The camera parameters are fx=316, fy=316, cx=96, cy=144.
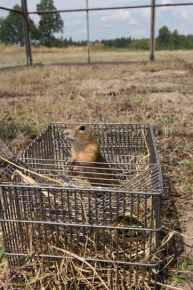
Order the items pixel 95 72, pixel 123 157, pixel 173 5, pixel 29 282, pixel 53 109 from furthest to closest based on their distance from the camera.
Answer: pixel 173 5, pixel 95 72, pixel 53 109, pixel 123 157, pixel 29 282

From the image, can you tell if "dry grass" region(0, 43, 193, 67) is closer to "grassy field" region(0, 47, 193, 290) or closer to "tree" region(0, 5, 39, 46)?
"tree" region(0, 5, 39, 46)

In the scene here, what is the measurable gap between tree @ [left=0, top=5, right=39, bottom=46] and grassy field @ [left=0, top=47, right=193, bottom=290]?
2.30 ft

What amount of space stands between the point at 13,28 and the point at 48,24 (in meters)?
1.72

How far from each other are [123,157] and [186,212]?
2.59 ft

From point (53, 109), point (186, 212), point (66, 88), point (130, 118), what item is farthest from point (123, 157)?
point (66, 88)

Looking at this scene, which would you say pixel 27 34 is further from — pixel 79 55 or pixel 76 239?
pixel 76 239

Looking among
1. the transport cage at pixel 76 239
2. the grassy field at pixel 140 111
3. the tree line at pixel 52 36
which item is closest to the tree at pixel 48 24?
the tree line at pixel 52 36

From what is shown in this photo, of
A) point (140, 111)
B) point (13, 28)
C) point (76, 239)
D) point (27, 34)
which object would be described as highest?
point (13, 28)

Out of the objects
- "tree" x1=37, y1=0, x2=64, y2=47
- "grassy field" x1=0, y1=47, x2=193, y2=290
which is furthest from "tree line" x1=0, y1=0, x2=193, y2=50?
"grassy field" x1=0, y1=47, x2=193, y2=290

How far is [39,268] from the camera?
1.55 m

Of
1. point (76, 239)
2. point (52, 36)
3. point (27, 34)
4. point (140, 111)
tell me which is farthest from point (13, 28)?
point (76, 239)

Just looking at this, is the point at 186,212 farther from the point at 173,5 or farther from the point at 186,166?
the point at 173,5

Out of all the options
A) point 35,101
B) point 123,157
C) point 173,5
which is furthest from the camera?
point 173,5

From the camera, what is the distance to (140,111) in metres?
4.05
